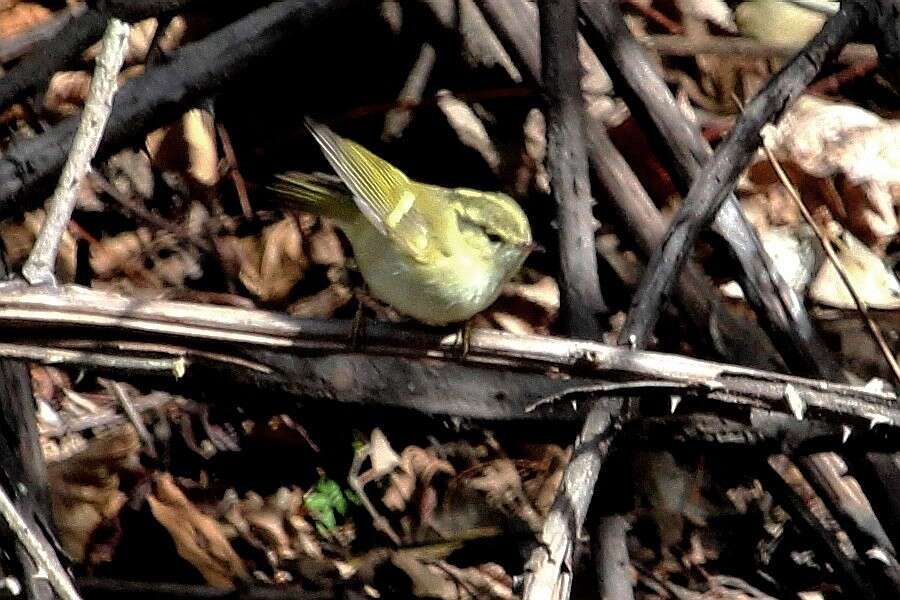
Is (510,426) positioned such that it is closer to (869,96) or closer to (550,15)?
(550,15)

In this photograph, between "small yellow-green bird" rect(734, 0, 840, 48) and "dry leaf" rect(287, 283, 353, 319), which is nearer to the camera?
"dry leaf" rect(287, 283, 353, 319)

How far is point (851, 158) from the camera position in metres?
3.46

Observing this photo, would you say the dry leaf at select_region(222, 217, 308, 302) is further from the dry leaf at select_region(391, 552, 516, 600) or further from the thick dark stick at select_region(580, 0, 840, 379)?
the thick dark stick at select_region(580, 0, 840, 379)

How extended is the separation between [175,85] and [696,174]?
1.22m

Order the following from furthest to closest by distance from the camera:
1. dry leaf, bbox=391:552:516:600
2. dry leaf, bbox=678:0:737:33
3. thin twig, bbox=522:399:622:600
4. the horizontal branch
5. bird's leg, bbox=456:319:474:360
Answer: dry leaf, bbox=678:0:737:33 < dry leaf, bbox=391:552:516:600 < bird's leg, bbox=456:319:474:360 < the horizontal branch < thin twig, bbox=522:399:622:600

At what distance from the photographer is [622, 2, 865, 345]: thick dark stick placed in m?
2.28

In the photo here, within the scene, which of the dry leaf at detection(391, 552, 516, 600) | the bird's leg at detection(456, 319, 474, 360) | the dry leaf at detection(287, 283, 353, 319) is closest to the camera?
the bird's leg at detection(456, 319, 474, 360)

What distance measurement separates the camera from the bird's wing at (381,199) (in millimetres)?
2404

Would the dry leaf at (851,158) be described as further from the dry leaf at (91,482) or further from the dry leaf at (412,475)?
the dry leaf at (91,482)

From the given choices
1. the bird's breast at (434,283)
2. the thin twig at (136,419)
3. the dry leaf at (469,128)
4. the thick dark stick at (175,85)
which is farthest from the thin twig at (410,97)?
the thin twig at (136,419)

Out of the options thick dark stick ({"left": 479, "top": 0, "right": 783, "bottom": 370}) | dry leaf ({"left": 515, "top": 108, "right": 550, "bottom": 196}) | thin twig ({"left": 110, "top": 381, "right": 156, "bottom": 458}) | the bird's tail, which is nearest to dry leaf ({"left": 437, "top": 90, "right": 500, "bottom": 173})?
dry leaf ({"left": 515, "top": 108, "right": 550, "bottom": 196})

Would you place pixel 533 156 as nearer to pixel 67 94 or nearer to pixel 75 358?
pixel 67 94

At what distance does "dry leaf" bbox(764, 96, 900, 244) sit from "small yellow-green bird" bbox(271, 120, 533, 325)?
1.26 metres

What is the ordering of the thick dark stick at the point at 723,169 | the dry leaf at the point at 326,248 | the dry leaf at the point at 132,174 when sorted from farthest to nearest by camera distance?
the dry leaf at the point at 132,174 → the dry leaf at the point at 326,248 → the thick dark stick at the point at 723,169
